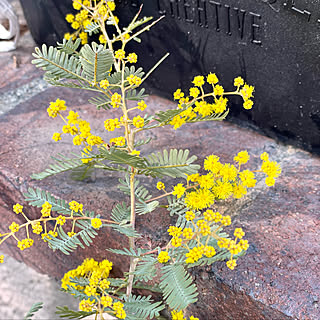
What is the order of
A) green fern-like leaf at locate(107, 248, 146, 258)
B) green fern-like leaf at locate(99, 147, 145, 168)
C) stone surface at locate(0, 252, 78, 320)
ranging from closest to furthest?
green fern-like leaf at locate(99, 147, 145, 168) < green fern-like leaf at locate(107, 248, 146, 258) < stone surface at locate(0, 252, 78, 320)

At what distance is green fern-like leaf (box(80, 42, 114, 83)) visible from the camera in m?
0.75

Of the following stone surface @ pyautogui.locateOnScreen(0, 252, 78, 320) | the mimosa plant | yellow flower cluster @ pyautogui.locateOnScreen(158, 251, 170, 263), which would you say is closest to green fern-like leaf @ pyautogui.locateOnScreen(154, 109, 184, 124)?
the mimosa plant

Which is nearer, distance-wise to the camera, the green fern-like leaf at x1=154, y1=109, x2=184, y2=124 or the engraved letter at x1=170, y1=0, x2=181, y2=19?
the green fern-like leaf at x1=154, y1=109, x2=184, y2=124

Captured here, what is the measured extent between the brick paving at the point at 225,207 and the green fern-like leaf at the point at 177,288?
107mm

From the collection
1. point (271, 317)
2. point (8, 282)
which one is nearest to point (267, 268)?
point (271, 317)

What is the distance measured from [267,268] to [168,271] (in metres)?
0.19

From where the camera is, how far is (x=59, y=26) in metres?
1.41

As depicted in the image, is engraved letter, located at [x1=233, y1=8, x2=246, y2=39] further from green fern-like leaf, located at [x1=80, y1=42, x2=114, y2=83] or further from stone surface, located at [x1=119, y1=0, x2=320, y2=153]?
green fern-like leaf, located at [x1=80, y1=42, x2=114, y2=83]

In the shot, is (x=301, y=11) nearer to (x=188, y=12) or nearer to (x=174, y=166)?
(x=188, y=12)

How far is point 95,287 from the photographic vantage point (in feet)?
2.82

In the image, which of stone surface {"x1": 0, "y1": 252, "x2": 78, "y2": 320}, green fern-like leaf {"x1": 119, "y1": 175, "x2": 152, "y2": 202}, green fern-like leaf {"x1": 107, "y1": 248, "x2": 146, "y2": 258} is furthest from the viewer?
stone surface {"x1": 0, "y1": 252, "x2": 78, "y2": 320}

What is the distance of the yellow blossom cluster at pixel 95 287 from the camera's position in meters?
0.82

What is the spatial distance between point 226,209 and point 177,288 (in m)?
0.25

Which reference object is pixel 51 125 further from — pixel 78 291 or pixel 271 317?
pixel 271 317
